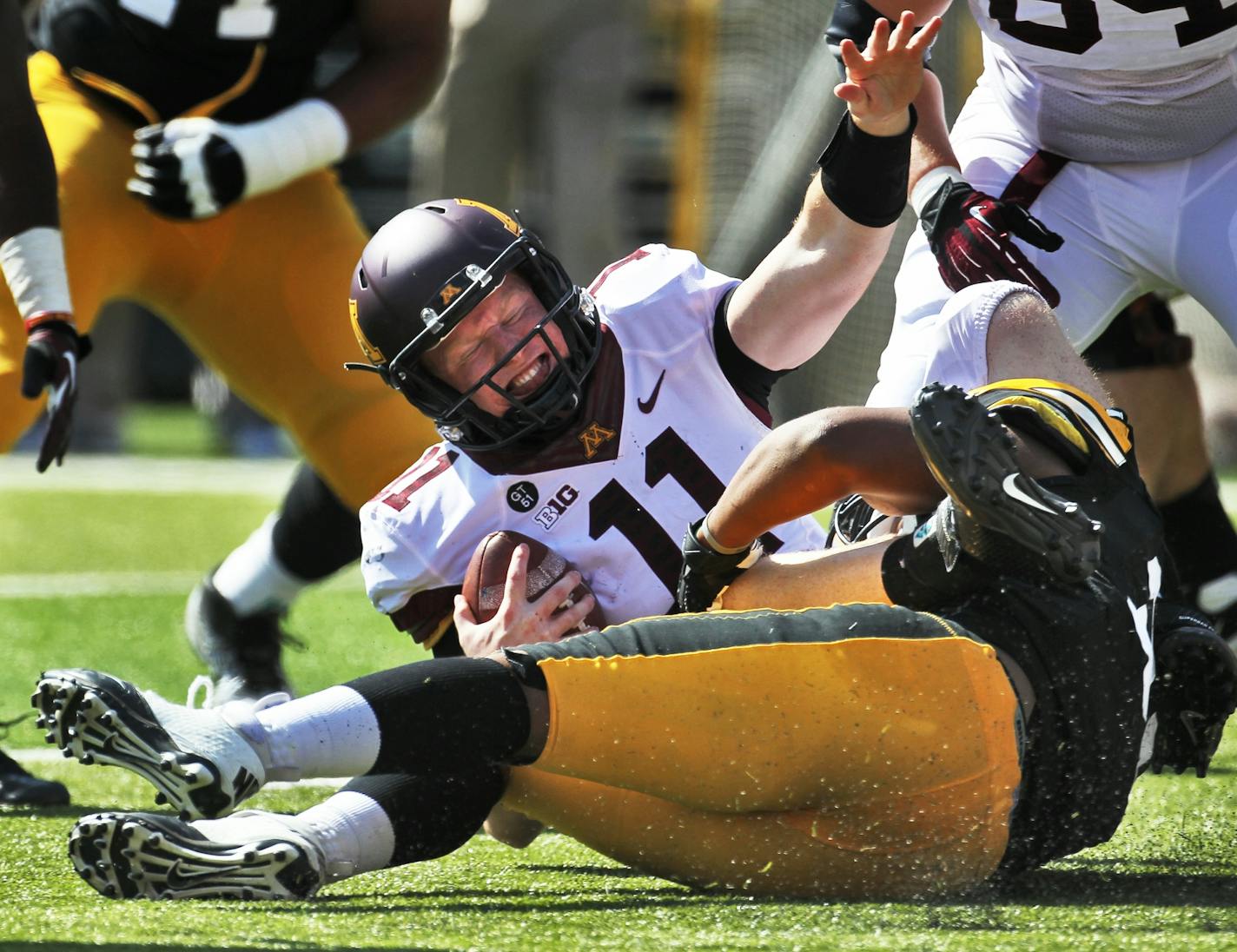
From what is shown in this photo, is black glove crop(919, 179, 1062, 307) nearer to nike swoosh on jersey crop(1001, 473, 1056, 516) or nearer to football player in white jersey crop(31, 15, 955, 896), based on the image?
football player in white jersey crop(31, 15, 955, 896)

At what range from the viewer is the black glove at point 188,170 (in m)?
3.72

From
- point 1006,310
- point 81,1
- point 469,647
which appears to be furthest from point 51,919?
point 81,1

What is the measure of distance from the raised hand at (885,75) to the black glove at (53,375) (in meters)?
1.52

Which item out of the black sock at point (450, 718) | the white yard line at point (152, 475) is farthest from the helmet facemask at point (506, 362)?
the white yard line at point (152, 475)

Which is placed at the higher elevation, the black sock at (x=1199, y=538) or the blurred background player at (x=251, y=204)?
the blurred background player at (x=251, y=204)

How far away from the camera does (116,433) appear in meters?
10.3

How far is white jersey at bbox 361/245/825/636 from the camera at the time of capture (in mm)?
2812

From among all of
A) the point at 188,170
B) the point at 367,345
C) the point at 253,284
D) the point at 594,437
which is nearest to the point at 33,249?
the point at 188,170

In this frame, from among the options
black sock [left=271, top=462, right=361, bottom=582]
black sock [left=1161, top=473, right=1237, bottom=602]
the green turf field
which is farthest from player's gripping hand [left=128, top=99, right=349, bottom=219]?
black sock [left=1161, top=473, right=1237, bottom=602]

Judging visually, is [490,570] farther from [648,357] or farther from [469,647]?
[648,357]

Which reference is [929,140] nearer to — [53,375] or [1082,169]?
[1082,169]

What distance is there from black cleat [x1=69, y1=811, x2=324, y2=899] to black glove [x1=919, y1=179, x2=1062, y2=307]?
149 centimetres

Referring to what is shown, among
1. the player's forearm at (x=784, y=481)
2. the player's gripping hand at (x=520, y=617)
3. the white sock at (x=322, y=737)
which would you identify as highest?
the player's forearm at (x=784, y=481)

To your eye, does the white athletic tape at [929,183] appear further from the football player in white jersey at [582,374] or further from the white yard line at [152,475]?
the white yard line at [152,475]
